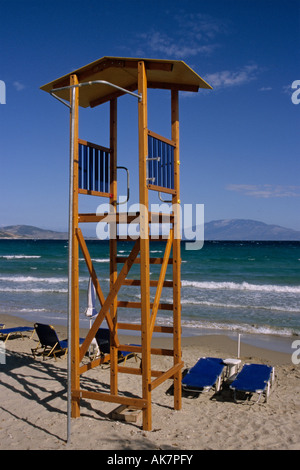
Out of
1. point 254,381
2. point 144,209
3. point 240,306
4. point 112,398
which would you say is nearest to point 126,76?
point 144,209

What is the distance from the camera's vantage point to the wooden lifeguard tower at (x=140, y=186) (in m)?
5.79

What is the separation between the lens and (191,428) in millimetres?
6277

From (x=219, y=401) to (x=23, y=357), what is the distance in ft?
16.3

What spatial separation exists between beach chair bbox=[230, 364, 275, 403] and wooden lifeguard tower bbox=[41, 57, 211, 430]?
126 cm

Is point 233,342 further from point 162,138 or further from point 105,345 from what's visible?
point 162,138

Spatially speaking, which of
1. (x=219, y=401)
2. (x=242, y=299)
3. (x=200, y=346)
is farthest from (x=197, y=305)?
(x=219, y=401)

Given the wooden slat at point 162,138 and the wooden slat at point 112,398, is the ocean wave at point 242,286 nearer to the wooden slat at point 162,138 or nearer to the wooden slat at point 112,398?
the wooden slat at point 162,138

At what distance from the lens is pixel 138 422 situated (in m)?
6.28

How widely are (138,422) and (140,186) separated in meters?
3.38

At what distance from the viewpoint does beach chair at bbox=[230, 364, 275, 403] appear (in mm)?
7453

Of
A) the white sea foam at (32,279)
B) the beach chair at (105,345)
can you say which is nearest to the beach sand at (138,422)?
the beach chair at (105,345)

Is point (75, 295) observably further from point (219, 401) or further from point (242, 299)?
point (242, 299)

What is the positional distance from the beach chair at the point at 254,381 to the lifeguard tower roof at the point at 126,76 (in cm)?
499

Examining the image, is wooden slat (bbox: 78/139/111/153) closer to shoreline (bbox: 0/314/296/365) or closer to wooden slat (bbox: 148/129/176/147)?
wooden slat (bbox: 148/129/176/147)
